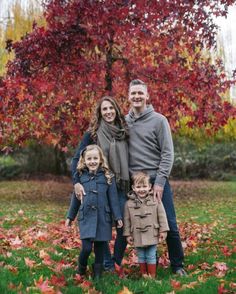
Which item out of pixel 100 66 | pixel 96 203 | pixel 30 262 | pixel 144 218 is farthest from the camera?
pixel 100 66

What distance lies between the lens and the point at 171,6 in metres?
12.2

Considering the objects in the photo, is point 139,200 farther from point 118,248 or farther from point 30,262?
point 30,262

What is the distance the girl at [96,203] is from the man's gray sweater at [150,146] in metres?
0.35

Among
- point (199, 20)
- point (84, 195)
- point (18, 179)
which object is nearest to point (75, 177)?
point (84, 195)

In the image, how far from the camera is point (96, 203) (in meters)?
5.32

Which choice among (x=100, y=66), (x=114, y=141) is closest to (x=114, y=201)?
(x=114, y=141)

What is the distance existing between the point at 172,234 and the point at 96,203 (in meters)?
0.99

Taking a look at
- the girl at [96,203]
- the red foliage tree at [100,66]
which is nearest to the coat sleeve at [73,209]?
the girl at [96,203]

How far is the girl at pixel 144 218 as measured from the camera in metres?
5.40

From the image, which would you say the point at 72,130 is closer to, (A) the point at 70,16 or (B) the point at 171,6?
(A) the point at 70,16

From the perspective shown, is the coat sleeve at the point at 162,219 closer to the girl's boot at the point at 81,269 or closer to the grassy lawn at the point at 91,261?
the grassy lawn at the point at 91,261

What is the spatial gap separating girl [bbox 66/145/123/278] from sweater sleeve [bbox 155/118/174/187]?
485mm

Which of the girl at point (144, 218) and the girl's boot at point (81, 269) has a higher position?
the girl at point (144, 218)

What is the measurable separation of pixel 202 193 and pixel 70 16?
35.9 feet
